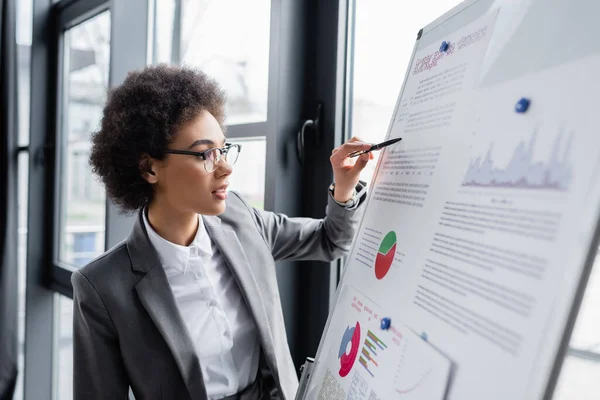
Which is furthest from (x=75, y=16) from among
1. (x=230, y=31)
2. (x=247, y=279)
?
(x=247, y=279)

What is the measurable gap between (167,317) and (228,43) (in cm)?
115

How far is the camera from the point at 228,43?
1.92 meters

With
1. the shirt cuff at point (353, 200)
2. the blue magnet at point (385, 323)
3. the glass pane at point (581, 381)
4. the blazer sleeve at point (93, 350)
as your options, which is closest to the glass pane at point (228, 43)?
the shirt cuff at point (353, 200)

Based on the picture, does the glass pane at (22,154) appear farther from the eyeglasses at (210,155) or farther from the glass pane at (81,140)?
the eyeglasses at (210,155)

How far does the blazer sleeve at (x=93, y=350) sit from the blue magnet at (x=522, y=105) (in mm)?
944

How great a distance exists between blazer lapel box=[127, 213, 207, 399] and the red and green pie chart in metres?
Answer: 0.51

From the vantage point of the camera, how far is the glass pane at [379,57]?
1355 millimetres

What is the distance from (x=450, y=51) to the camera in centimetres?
86

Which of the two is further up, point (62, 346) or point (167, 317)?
point (167, 317)

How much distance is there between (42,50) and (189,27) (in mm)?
1265

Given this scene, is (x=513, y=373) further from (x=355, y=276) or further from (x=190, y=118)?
(x=190, y=118)

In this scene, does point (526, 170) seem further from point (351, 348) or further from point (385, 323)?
point (351, 348)

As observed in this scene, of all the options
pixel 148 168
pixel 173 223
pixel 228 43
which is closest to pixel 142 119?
pixel 148 168

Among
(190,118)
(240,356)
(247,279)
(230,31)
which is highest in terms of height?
(230,31)
